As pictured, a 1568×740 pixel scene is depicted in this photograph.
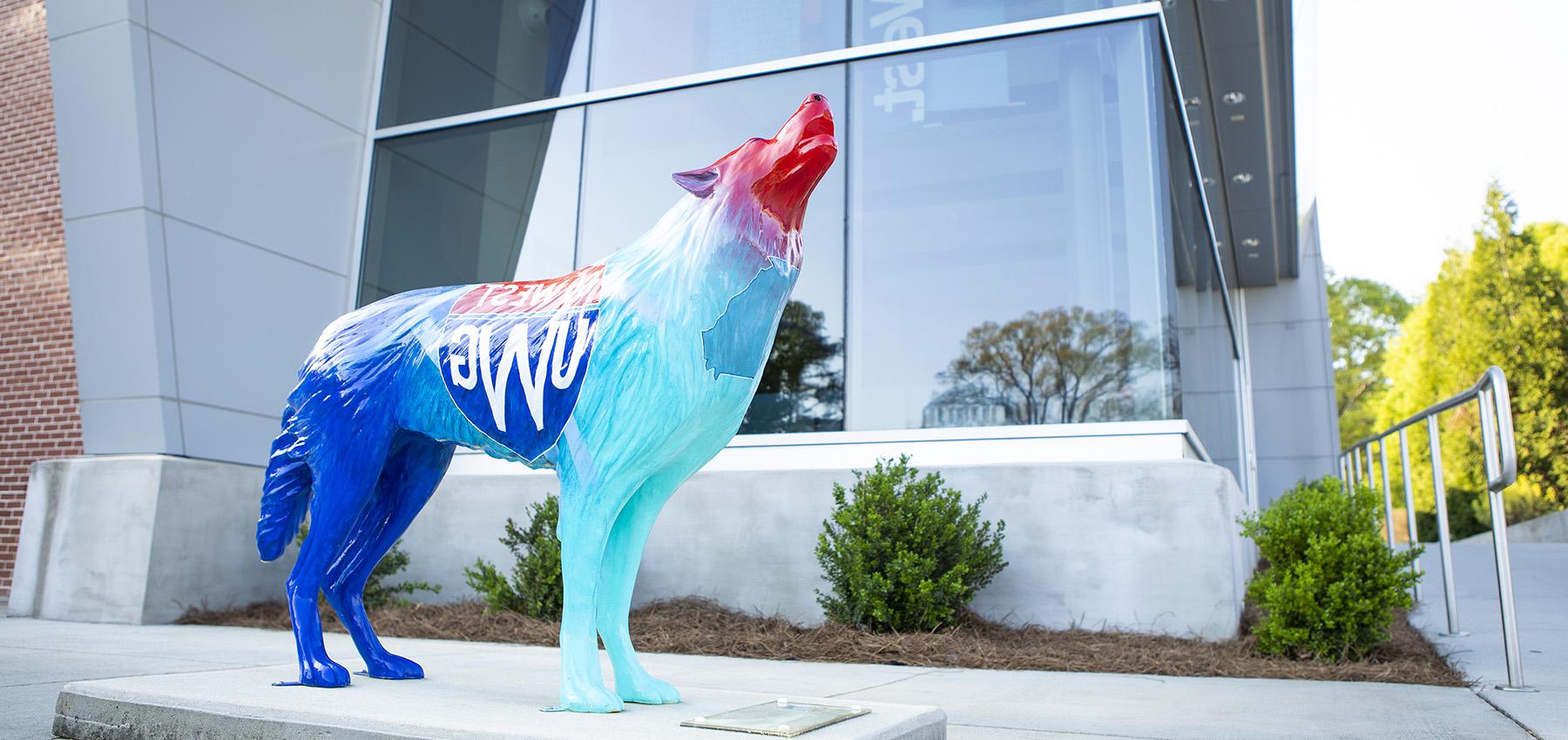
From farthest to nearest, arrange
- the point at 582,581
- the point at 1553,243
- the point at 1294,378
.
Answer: the point at 1553,243 → the point at 1294,378 → the point at 582,581

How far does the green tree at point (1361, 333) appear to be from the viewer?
35.3m

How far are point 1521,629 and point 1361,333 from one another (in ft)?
112

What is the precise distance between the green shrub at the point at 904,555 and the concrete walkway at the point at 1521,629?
8.58 ft

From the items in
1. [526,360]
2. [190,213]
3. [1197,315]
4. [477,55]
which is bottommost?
[526,360]

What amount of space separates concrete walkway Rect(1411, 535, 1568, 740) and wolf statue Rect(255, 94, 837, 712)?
10.3ft

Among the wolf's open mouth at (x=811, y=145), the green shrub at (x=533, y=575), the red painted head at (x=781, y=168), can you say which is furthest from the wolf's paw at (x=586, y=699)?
the green shrub at (x=533, y=575)

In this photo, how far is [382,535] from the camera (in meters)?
3.75

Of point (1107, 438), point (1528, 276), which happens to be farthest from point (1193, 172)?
point (1528, 276)

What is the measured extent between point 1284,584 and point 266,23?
9117 millimetres

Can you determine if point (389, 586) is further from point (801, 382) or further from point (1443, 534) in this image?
point (1443, 534)

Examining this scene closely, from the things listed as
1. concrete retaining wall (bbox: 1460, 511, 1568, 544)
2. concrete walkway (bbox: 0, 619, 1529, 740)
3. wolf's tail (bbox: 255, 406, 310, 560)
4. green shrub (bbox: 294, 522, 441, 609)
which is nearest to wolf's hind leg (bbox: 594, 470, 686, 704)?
concrete walkway (bbox: 0, 619, 1529, 740)

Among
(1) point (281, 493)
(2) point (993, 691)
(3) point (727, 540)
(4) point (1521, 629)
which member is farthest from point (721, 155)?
(4) point (1521, 629)

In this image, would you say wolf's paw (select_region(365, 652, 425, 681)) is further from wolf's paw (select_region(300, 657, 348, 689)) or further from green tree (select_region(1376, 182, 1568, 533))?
green tree (select_region(1376, 182, 1568, 533))

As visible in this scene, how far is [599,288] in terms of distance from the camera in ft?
10.3
